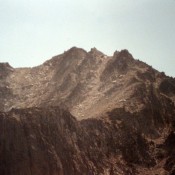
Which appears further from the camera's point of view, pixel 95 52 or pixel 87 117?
pixel 95 52

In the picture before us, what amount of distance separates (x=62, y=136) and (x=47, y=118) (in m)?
2.07

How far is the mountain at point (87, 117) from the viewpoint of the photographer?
3775 cm

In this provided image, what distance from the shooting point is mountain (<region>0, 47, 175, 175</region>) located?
37.8 meters

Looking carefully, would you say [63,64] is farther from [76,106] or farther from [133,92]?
[133,92]

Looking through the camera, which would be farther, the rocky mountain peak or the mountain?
the rocky mountain peak

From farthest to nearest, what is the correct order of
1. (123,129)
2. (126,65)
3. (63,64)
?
(63,64) → (126,65) → (123,129)

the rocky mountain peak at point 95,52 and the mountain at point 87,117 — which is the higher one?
the rocky mountain peak at point 95,52

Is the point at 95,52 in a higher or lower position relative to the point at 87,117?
higher

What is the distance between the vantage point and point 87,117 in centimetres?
5209

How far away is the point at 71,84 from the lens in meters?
64.9

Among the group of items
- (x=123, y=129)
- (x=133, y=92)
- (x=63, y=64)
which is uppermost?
(x=63, y=64)

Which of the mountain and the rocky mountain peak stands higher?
the rocky mountain peak

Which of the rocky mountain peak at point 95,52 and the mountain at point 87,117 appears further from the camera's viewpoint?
the rocky mountain peak at point 95,52

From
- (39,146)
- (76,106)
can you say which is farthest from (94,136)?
(76,106)
